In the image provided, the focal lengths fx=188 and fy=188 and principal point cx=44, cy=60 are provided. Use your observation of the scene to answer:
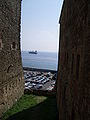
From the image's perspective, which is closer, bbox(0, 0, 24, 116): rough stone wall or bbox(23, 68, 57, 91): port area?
bbox(0, 0, 24, 116): rough stone wall

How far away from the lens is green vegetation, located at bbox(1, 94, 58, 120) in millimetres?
14773

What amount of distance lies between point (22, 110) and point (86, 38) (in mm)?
12126

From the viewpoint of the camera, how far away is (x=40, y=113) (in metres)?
15.9

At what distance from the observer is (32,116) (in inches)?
599

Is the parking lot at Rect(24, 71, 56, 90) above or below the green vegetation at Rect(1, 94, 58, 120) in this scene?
below

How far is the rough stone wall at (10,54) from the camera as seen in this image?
Answer: 46.7ft

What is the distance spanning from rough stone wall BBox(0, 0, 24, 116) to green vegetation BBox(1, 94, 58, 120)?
583 millimetres

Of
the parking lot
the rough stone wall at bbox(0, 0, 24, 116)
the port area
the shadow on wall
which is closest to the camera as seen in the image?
the rough stone wall at bbox(0, 0, 24, 116)

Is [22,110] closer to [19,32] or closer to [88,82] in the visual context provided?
[19,32]

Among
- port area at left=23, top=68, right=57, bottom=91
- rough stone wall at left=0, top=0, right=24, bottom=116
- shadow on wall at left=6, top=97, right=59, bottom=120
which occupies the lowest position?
port area at left=23, top=68, right=57, bottom=91

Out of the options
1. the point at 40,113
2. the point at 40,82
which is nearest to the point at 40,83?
the point at 40,82

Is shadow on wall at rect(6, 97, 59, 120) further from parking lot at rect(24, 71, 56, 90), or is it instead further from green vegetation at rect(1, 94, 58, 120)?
parking lot at rect(24, 71, 56, 90)

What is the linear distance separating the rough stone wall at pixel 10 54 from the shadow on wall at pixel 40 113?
4.49ft

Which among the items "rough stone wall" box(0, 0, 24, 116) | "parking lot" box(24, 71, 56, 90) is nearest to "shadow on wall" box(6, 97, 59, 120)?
"rough stone wall" box(0, 0, 24, 116)
